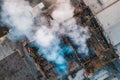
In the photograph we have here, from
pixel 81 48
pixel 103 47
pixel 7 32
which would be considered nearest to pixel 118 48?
pixel 103 47

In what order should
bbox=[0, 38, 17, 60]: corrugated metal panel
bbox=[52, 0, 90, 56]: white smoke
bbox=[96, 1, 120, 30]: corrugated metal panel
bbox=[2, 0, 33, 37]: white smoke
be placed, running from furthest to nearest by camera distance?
1. bbox=[0, 38, 17, 60]: corrugated metal panel
2. bbox=[2, 0, 33, 37]: white smoke
3. bbox=[96, 1, 120, 30]: corrugated metal panel
4. bbox=[52, 0, 90, 56]: white smoke

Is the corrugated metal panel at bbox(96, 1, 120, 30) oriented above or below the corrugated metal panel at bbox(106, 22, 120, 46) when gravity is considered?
above

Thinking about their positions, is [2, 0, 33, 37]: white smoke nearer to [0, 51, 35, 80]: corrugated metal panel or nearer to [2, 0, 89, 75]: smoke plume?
[2, 0, 89, 75]: smoke plume

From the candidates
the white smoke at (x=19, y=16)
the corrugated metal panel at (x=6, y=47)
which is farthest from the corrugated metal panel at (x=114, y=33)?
the corrugated metal panel at (x=6, y=47)

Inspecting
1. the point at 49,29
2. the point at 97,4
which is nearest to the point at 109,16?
the point at 97,4

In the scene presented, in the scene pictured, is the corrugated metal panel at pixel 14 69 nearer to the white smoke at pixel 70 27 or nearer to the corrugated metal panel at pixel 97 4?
the white smoke at pixel 70 27

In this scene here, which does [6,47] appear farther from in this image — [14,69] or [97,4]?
[97,4]

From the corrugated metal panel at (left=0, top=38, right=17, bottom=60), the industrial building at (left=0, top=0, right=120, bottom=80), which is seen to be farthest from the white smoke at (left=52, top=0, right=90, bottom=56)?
the corrugated metal panel at (left=0, top=38, right=17, bottom=60)
